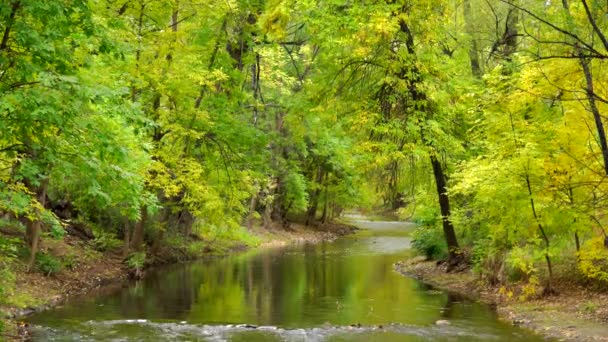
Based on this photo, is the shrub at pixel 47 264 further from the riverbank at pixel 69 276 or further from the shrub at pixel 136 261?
the shrub at pixel 136 261

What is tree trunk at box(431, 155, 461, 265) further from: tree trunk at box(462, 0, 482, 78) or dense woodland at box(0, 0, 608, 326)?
tree trunk at box(462, 0, 482, 78)

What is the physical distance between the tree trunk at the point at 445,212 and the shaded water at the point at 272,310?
5.67ft

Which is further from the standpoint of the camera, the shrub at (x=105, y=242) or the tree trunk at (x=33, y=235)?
the shrub at (x=105, y=242)

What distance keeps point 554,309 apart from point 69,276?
44.2 ft

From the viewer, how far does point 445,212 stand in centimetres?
2184

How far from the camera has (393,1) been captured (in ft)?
62.3

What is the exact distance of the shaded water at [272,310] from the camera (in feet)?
43.1

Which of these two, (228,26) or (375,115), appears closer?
(375,115)

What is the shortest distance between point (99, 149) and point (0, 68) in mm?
1551

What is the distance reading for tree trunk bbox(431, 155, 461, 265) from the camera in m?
21.4

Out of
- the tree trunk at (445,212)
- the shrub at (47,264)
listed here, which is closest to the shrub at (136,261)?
the shrub at (47,264)

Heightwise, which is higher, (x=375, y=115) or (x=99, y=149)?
(x=375, y=115)

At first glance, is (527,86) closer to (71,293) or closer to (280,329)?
(280,329)

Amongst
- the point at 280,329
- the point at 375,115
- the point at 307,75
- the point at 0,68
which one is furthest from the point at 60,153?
the point at 307,75
